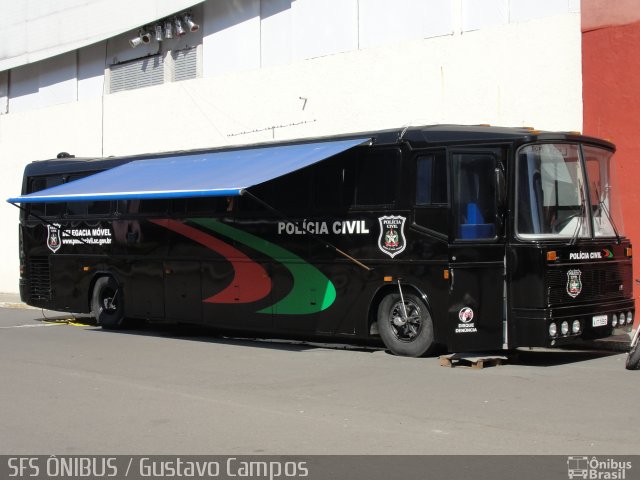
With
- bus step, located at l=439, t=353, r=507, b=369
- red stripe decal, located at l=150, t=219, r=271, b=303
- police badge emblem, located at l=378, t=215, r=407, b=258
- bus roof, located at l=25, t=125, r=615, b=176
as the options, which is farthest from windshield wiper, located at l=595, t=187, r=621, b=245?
red stripe decal, located at l=150, t=219, r=271, b=303

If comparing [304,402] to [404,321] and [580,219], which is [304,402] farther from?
[580,219]

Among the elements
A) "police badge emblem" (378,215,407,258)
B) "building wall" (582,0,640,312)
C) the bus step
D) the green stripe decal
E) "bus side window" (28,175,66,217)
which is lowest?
the bus step

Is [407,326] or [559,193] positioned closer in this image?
[559,193]

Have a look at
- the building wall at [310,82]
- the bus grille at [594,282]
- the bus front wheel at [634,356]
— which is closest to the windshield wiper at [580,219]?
the bus grille at [594,282]

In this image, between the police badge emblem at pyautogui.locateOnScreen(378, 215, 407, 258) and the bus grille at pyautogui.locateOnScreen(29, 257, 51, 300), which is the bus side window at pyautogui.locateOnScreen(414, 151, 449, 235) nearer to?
the police badge emblem at pyautogui.locateOnScreen(378, 215, 407, 258)

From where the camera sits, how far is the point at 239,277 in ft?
49.3

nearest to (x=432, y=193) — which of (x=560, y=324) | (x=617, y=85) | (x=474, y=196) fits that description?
(x=474, y=196)

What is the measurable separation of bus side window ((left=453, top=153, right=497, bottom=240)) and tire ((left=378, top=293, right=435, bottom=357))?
51.9 inches

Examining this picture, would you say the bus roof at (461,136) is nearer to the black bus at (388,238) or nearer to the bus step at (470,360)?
the black bus at (388,238)

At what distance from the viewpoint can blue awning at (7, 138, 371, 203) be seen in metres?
13.1

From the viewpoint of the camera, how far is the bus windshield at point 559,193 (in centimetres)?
1154

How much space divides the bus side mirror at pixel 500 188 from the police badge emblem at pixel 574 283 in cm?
125

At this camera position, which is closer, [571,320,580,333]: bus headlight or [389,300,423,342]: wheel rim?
[571,320,580,333]: bus headlight

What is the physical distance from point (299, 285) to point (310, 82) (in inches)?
290
